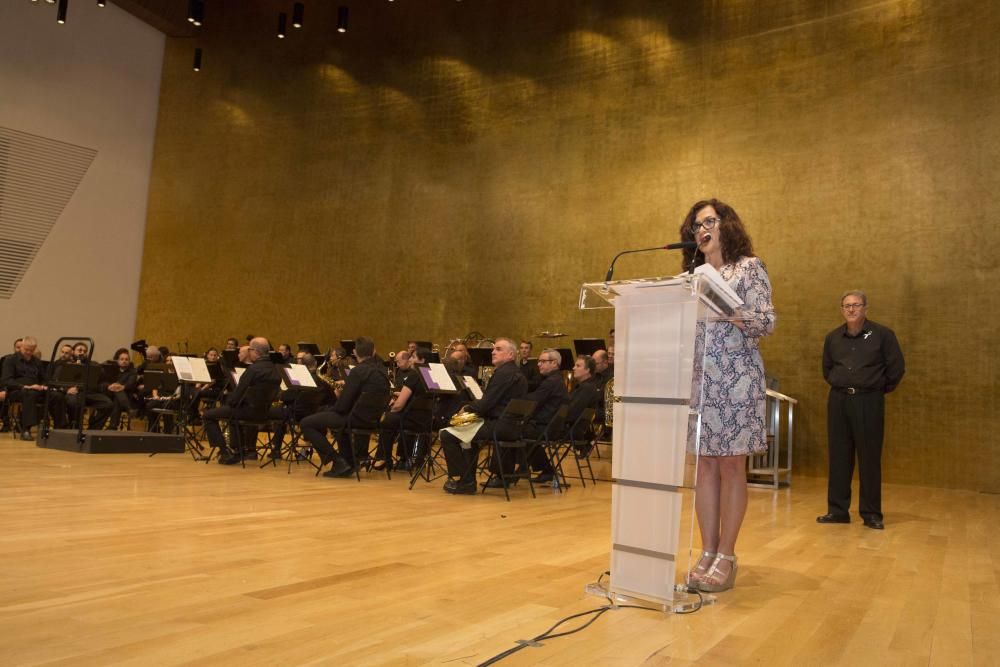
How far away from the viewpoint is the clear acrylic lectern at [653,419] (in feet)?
8.87

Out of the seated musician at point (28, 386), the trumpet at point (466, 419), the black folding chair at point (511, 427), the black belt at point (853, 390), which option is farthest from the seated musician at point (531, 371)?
the seated musician at point (28, 386)

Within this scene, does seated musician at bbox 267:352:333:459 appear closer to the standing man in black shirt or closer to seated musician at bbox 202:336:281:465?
seated musician at bbox 202:336:281:465

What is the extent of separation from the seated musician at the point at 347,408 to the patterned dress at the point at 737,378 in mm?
4186

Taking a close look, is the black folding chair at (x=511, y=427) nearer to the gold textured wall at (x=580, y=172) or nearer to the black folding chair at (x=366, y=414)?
the black folding chair at (x=366, y=414)

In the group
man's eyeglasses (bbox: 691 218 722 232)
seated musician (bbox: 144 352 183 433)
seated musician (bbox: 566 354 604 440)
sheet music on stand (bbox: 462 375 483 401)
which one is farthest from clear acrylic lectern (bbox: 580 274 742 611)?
seated musician (bbox: 144 352 183 433)

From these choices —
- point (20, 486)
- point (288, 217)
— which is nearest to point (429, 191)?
point (288, 217)

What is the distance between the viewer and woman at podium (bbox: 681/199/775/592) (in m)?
3.13

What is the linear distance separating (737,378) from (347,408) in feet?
14.7

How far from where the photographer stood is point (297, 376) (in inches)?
297

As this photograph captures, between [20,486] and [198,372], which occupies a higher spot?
[198,372]

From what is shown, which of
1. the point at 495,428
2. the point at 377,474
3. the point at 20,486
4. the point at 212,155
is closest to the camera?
the point at 20,486

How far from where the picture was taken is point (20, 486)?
5.14 m

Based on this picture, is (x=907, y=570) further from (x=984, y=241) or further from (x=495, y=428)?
(x=984, y=241)

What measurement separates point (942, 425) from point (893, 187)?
282cm
